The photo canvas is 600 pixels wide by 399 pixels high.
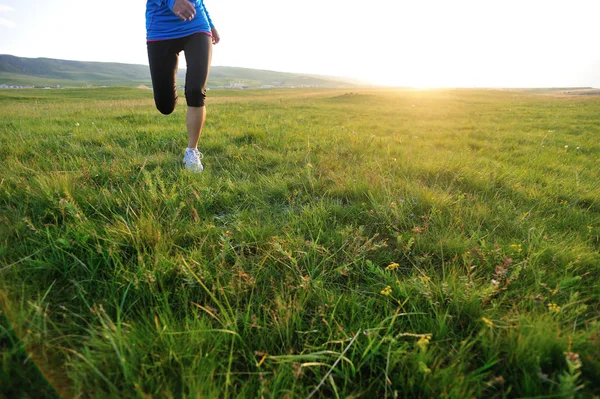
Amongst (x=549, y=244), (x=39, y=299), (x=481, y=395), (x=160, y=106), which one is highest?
(x=160, y=106)

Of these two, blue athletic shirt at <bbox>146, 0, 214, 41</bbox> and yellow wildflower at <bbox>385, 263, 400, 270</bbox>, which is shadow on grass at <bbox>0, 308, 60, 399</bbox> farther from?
blue athletic shirt at <bbox>146, 0, 214, 41</bbox>

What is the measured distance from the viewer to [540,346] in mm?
1176

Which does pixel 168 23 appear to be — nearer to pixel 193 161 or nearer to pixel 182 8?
pixel 182 8

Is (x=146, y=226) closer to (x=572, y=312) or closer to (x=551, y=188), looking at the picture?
(x=572, y=312)

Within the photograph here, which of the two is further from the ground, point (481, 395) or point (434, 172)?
point (434, 172)

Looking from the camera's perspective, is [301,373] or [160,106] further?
[160,106]

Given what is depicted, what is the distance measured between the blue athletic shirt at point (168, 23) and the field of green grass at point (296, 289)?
1653 millimetres

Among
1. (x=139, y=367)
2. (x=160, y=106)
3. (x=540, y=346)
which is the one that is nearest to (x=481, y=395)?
(x=540, y=346)

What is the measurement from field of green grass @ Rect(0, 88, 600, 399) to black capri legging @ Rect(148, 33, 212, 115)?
1.08 metres

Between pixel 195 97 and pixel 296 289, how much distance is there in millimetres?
2883

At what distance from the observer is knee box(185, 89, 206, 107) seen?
346 cm

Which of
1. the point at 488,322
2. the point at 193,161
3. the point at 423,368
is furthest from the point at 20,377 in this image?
the point at 193,161

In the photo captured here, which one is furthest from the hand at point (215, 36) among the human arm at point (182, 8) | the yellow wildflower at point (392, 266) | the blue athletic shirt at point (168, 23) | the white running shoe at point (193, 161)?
the yellow wildflower at point (392, 266)

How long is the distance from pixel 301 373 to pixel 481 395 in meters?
0.71
